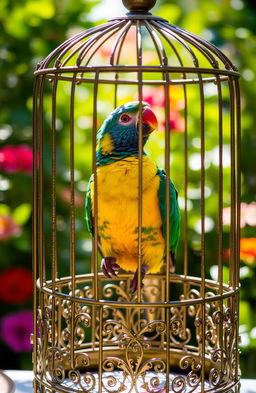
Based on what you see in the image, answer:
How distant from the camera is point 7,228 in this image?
3105 millimetres

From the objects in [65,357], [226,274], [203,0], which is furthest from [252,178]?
[65,357]

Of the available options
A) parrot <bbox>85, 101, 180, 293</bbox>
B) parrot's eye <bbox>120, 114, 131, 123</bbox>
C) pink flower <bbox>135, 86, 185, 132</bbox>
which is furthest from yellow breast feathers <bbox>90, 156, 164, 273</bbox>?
pink flower <bbox>135, 86, 185, 132</bbox>

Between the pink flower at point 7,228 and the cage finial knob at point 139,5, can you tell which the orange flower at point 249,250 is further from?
the cage finial knob at point 139,5

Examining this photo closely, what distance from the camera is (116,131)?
1.81 metres

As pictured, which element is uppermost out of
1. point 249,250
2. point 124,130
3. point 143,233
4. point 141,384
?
point 124,130

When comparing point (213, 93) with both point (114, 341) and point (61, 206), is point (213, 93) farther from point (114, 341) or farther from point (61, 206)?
point (114, 341)

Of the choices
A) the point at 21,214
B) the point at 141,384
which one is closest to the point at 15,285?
the point at 21,214

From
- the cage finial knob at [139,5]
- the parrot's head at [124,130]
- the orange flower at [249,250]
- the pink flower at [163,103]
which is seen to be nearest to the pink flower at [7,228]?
the pink flower at [163,103]

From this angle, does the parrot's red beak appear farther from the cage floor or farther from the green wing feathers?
the cage floor

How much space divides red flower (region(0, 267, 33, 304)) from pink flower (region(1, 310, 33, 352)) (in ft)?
0.32

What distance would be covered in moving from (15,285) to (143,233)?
1.55 m

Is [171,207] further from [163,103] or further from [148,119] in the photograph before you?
[163,103]

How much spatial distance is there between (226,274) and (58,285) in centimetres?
103

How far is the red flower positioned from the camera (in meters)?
3.17
